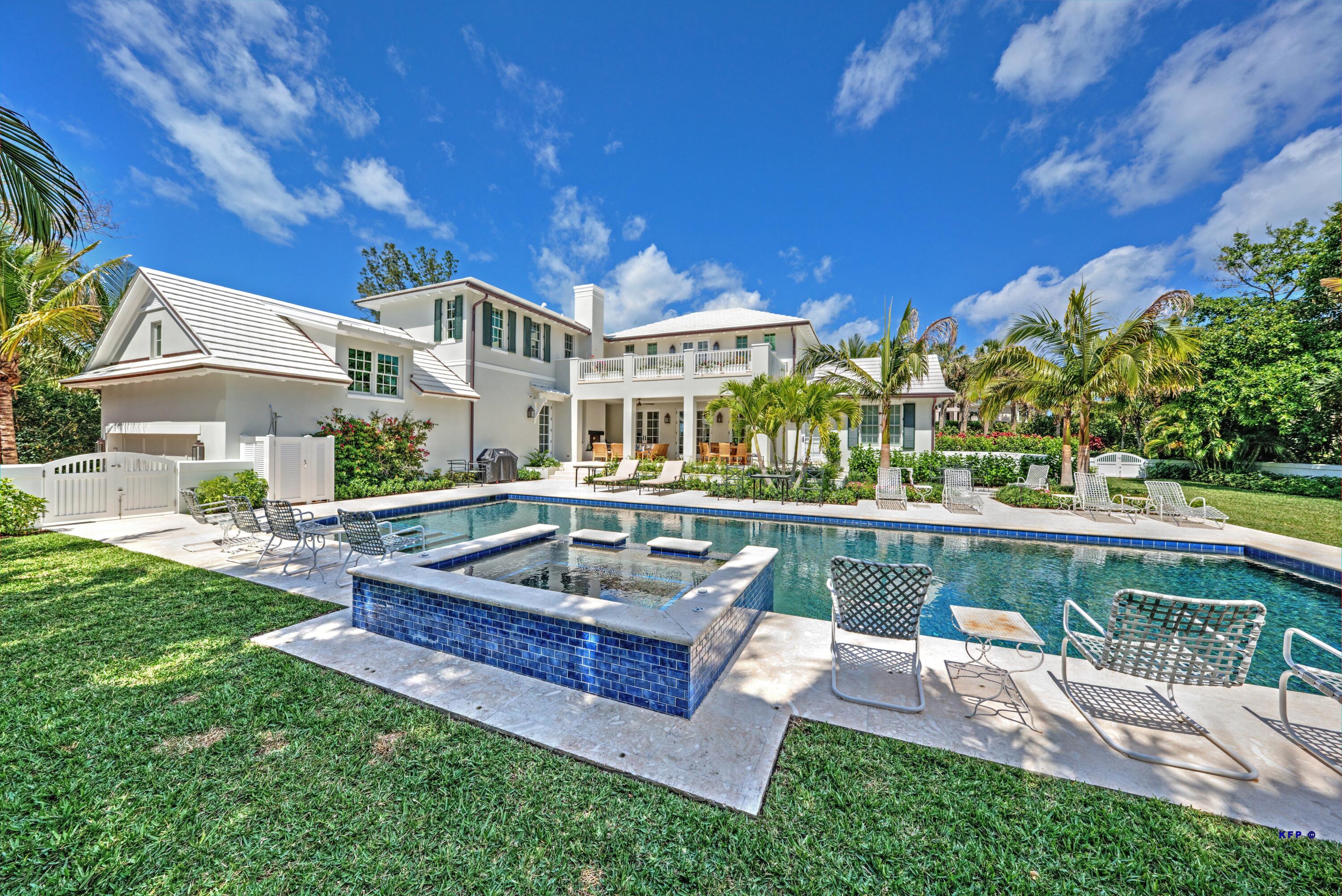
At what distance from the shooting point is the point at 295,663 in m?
3.73

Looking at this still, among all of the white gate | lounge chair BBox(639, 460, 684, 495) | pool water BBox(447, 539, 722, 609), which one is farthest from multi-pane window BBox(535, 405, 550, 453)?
pool water BBox(447, 539, 722, 609)

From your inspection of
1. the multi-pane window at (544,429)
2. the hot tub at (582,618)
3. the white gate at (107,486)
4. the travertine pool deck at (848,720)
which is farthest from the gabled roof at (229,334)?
the travertine pool deck at (848,720)

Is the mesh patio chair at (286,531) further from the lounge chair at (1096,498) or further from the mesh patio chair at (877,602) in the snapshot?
the lounge chair at (1096,498)

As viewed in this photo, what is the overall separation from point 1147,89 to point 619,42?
555 inches

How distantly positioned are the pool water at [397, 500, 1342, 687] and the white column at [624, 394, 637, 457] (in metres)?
→ 8.43

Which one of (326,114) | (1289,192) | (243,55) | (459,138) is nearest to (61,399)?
(243,55)

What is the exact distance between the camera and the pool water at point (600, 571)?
508 cm

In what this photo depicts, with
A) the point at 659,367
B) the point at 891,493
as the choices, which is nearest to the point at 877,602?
the point at 891,493

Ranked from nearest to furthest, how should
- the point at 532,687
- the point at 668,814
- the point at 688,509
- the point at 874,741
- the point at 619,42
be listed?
the point at 668,814
the point at 874,741
the point at 532,687
the point at 688,509
the point at 619,42

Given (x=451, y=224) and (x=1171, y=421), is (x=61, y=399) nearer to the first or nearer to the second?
(x=451, y=224)

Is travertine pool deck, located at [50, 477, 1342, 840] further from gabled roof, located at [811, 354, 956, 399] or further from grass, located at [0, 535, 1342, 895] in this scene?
gabled roof, located at [811, 354, 956, 399]

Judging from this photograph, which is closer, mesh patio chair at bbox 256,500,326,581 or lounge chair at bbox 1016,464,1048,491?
mesh patio chair at bbox 256,500,326,581

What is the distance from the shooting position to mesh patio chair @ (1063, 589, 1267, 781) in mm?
2795

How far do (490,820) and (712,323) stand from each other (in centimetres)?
2224
